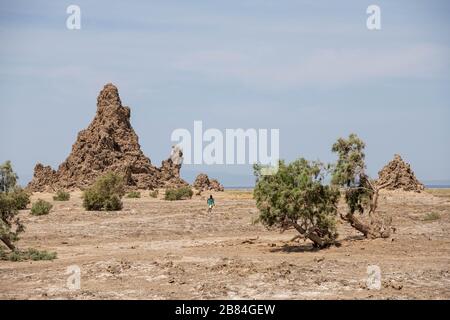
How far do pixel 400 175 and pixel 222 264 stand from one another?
1907 inches

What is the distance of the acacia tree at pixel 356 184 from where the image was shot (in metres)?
23.3

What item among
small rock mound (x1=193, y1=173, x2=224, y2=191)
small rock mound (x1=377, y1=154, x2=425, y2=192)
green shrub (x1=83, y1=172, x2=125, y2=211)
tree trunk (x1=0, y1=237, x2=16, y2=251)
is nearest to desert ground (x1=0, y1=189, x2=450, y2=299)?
tree trunk (x1=0, y1=237, x2=16, y2=251)

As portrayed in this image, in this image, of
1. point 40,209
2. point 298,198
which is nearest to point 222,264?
point 298,198

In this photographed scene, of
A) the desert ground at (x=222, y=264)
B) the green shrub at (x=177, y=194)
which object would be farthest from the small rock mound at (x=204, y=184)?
the desert ground at (x=222, y=264)

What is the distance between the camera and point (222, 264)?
18359 mm

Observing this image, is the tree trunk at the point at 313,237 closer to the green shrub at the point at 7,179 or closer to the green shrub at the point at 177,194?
the green shrub at the point at 7,179

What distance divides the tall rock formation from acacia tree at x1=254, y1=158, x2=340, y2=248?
51.0 m

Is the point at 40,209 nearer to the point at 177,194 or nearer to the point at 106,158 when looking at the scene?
the point at 177,194

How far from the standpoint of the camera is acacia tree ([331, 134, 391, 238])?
2333 cm

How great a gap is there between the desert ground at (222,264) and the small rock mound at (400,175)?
31.2 metres
